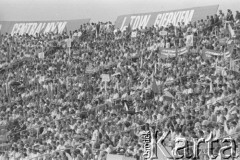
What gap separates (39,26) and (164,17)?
9202 mm

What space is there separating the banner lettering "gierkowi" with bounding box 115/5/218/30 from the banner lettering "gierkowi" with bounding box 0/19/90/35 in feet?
10.5

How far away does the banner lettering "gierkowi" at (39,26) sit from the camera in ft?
131

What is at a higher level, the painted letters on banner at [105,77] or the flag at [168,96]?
the painted letters on banner at [105,77]

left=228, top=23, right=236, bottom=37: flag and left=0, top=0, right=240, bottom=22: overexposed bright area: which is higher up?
left=0, top=0, right=240, bottom=22: overexposed bright area

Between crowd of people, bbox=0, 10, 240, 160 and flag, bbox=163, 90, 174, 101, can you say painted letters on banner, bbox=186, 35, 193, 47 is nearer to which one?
crowd of people, bbox=0, 10, 240, 160

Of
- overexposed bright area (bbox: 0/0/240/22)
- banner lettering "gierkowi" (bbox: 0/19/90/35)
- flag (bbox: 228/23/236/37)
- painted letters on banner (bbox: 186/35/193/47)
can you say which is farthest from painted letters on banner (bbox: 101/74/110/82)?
banner lettering "gierkowi" (bbox: 0/19/90/35)

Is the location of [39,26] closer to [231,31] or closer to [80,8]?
[80,8]

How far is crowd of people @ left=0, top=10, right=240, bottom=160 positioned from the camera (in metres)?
20.2

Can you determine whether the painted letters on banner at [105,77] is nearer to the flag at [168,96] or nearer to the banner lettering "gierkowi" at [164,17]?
the flag at [168,96]

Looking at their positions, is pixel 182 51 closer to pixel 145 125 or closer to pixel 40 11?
pixel 145 125

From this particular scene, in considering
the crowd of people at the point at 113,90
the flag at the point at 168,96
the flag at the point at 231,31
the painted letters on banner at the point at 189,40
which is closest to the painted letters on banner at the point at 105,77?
the crowd of people at the point at 113,90

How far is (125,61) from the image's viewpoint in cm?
2895

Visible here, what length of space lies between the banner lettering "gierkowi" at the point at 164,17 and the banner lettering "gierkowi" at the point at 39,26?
3206mm

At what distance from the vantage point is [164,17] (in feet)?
115
